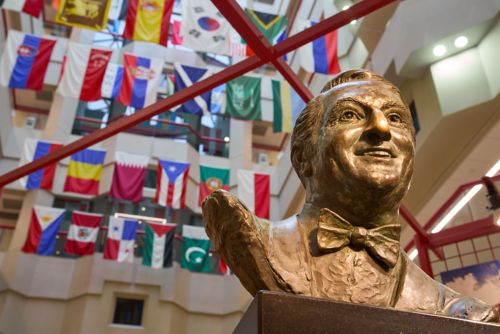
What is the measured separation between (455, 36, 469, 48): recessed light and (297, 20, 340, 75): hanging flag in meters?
2.23

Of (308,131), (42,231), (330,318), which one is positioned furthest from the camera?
(42,231)

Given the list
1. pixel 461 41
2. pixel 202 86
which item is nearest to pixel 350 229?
pixel 202 86

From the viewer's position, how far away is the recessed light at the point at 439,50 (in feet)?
22.9

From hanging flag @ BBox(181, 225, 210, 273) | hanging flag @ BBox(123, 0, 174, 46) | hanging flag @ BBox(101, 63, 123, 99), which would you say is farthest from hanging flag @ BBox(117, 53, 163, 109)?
hanging flag @ BBox(181, 225, 210, 273)

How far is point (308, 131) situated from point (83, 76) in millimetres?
8049

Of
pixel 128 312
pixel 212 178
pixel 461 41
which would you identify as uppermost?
pixel 212 178

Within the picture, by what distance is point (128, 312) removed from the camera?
12891 millimetres

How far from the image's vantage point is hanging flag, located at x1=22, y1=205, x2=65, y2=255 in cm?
1134

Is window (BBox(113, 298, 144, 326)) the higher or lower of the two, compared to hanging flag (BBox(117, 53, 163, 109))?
lower

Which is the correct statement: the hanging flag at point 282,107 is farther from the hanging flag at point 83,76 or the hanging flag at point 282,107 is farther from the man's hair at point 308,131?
the man's hair at point 308,131

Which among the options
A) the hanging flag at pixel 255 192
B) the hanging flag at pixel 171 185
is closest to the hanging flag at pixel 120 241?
the hanging flag at pixel 171 185

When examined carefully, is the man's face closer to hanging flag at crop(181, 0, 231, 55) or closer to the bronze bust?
the bronze bust

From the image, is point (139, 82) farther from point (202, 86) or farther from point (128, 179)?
point (202, 86)

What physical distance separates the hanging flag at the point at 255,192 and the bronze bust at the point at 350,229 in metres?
9.38
